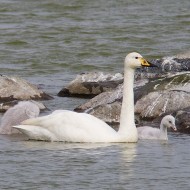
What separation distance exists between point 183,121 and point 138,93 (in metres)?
2.00

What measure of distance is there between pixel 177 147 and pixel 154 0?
2270cm

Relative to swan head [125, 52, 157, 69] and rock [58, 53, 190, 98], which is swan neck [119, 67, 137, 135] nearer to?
swan head [125, 52, 157, 69]

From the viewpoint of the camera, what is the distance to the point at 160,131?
1368 cm

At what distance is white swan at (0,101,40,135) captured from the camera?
562 inches

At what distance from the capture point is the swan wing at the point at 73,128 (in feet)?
42.9

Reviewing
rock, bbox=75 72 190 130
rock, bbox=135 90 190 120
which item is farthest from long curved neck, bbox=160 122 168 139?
rock, bbox=135 90 190 120

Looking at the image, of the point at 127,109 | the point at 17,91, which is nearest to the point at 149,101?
the point at 127,109

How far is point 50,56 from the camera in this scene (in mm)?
24328

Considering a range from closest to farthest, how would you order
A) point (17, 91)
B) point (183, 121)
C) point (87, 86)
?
point (183, 121) < point (17, 91) < point (87, 86)

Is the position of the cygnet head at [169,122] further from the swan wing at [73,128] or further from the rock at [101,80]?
the rock at [101,80]

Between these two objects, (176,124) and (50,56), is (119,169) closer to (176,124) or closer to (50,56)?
(176,124)

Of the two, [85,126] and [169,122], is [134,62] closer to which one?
[169,122]

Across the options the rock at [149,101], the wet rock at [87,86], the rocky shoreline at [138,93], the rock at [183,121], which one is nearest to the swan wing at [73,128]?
the rock at [183,121]

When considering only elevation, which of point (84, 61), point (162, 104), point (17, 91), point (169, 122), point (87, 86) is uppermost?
point (84, 61)
